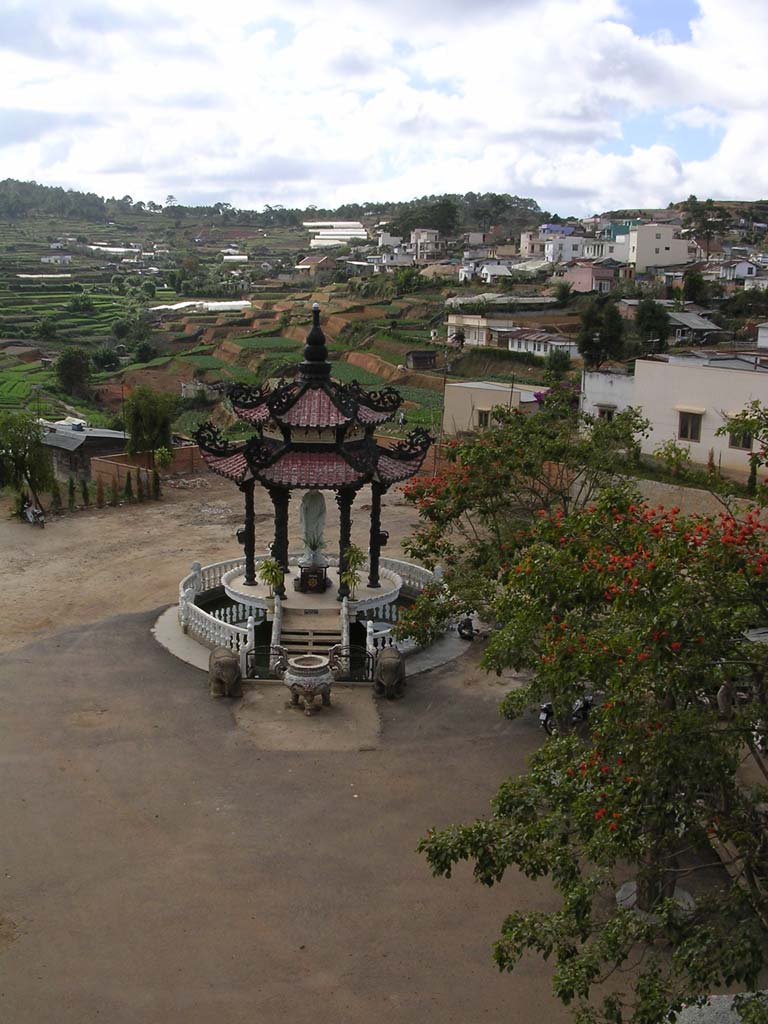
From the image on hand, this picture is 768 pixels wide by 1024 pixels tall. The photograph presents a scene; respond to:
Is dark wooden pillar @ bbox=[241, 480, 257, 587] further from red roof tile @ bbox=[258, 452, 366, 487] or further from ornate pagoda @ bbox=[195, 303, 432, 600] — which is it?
red roof tile @ bbox=[258, 452, 366, 487]

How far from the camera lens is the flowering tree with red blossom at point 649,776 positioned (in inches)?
282

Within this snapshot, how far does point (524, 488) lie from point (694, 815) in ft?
36.1

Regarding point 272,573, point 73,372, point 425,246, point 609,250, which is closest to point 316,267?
point 425,246

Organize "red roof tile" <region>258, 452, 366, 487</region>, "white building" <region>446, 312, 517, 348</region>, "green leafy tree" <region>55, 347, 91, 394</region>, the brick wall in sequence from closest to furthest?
"red roof tile" <region>258, 452, 366, 487</region>, the brick wall, "green leafy tree" <region>55, 347, 91, 394</region>, "white building" <region>446, 312, 517, 348</region>

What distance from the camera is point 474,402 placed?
41.6 metres

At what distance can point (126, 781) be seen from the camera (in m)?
15.1

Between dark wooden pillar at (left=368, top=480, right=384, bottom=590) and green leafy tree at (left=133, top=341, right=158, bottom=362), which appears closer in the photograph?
dark wooden pillar at (left=368, top=480, right=384, bottom=590)

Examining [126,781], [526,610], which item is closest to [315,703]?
[126,781]

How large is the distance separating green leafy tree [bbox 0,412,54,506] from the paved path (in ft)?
44.9

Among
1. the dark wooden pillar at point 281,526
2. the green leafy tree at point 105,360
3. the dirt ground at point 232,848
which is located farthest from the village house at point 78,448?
the green leafy tree at point 105,360

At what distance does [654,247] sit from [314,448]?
8143 centimetres

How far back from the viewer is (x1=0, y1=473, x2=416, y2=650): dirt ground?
23.1 m

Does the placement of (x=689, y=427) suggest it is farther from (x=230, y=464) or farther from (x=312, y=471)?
(x=230, y=464)

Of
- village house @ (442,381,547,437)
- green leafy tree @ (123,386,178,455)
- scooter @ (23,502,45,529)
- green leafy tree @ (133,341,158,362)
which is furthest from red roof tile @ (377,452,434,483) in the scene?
green leafy tree @ (133,341,158,362)
